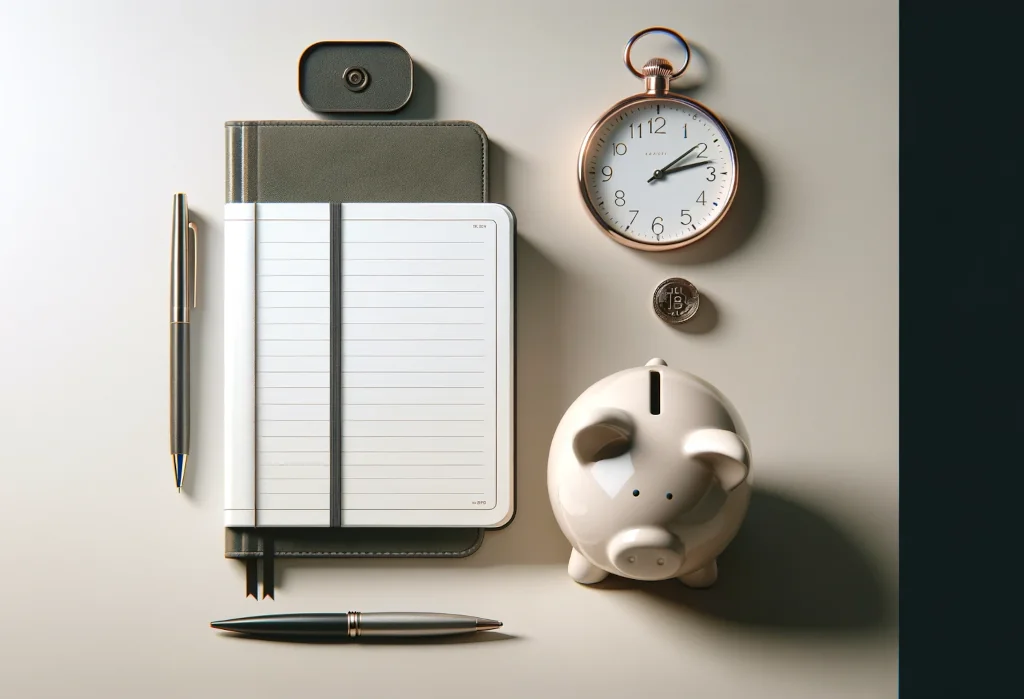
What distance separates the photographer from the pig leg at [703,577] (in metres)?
0.96

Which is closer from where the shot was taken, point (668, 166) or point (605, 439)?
point (605, 439)

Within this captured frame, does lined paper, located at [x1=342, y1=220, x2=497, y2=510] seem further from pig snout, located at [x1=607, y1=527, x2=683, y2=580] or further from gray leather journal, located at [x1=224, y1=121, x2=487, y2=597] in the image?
pig snout, located at [x1=607, y1=527, x2=683, y2=580]

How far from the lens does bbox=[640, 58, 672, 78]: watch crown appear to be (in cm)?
101

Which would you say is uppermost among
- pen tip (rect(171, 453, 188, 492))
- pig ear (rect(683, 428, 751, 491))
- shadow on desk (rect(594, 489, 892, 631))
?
pig ear (rect(683, 428, 751, 491))

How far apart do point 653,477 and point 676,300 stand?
0.31 meters

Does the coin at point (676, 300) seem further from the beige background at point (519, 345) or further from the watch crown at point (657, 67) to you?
the watch crown at point (657, 67)

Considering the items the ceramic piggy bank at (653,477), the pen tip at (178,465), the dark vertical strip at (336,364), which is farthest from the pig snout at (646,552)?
the pen tip at (178,465)

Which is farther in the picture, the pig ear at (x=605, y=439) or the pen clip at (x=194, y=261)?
the pen clip at (x=194, y=261)

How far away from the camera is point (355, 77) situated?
1034 mm

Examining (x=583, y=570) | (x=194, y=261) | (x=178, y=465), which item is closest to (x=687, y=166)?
(x=583, y=570)

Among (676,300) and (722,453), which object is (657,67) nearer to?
(676,300)

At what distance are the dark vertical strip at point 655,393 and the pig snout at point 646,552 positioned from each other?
13 cm

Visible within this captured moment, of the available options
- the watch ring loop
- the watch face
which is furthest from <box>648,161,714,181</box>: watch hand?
the watch ring loop

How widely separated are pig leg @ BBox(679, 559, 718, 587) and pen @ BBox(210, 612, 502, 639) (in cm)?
25
